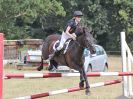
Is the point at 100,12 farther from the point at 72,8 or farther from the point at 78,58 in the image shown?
the point at 78,58

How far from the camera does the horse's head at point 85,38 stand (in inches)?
380

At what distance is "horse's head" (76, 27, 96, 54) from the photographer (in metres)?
9.66

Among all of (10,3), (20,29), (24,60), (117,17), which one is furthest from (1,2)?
(117,17)

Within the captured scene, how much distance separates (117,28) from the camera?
213ft

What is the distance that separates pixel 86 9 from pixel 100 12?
227cm

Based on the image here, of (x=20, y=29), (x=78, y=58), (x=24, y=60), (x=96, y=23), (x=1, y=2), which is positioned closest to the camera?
(x=78, y=58)

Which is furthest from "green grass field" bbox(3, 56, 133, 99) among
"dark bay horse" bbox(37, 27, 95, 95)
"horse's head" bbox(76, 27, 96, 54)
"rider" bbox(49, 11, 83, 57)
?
"horse's head" bbox(76, 27, 96, 54)

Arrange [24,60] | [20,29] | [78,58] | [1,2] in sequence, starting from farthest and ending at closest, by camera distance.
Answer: [20,29]
[1,2]
[24,60]
[78,58]

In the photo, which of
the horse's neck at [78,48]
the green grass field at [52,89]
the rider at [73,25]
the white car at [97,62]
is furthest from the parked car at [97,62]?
the horse's neck at [78,48]

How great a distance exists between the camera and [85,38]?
9828mm

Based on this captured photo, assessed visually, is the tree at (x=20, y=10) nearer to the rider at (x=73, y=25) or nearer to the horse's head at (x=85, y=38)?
the rider at (x=73, y=25)

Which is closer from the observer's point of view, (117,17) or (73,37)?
(73,37)

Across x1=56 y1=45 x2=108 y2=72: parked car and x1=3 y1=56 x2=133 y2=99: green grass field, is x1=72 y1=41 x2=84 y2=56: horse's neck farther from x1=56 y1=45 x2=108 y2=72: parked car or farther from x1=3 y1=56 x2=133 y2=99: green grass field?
x1=56 y1=45 x2=108 y2=72: parked car

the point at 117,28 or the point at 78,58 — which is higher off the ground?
the point at 117,28
